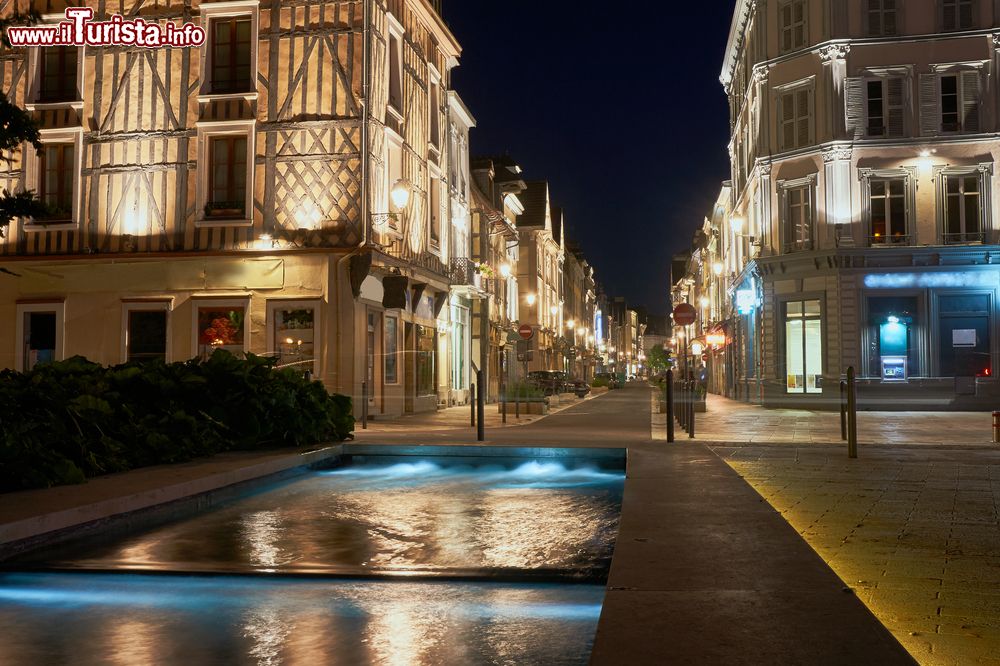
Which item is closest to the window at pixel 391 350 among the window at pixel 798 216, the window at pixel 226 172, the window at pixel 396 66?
the window at pixel 226 172

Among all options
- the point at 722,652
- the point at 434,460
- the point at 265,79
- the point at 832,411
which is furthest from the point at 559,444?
the point at 832,411

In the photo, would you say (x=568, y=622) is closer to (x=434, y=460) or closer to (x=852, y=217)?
(x=434, y=460)

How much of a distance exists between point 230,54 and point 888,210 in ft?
76.1

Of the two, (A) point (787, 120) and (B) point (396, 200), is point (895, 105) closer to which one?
(A) point (787, 120)

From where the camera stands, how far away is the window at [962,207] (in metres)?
32.1

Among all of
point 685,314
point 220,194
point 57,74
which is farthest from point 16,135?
point 57,74

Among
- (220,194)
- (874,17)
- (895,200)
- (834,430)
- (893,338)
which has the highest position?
(874,17)

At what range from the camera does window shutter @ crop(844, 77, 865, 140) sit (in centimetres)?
3294

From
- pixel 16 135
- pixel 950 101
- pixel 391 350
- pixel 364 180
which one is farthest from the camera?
pixel 950 101

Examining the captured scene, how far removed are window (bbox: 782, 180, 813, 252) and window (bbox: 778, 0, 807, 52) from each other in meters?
5.35

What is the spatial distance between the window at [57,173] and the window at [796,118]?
25212 millimetres

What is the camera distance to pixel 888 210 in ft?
107

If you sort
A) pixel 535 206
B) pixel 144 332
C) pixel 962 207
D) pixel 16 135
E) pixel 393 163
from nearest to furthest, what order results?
pixel 16 135 → pixel 144 332 → pixel 393 163 → pixel 962 207 → pixel 535 206

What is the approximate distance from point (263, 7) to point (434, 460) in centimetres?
1601
